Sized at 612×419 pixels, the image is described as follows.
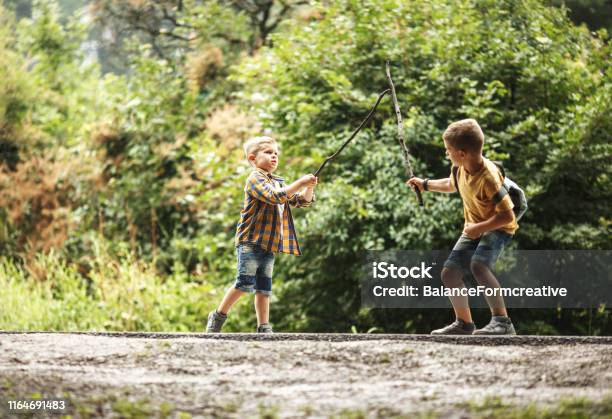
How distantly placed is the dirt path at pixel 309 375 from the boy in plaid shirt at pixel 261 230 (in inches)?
15.9

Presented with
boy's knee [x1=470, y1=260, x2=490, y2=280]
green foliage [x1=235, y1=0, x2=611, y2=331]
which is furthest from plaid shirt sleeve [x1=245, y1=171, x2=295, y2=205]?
→ green foliage [x1=235, y1=0, x2=611, y2=331]

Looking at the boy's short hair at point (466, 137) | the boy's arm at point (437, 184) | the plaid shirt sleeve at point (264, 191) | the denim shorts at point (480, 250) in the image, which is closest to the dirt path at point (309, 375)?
the denim shorts at point (480, 250)

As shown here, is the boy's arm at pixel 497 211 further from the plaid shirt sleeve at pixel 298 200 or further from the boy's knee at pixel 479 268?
the plaid shirt sleeve at pixel 298 200

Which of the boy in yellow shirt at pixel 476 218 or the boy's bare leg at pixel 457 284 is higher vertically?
the boy in yellow shirt at pixel 476 218

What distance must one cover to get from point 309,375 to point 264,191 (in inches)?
61.0

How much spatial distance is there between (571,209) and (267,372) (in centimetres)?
551

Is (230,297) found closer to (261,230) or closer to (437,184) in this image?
(261,230)

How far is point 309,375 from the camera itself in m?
3.96

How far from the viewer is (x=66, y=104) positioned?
49.1ft

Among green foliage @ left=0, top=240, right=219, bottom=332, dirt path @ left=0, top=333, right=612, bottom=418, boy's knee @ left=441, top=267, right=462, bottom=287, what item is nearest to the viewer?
dirt path @ left=0, top=333, right=612, bottom=418

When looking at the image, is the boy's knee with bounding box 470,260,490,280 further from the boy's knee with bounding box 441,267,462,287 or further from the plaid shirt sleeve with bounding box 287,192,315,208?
the plaid shirt sleeve with bounding box 287,192,315,208

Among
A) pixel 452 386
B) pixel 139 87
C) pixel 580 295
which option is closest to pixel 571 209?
pixel 580 295

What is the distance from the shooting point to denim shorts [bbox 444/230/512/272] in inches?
195

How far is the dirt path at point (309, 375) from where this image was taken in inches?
130
